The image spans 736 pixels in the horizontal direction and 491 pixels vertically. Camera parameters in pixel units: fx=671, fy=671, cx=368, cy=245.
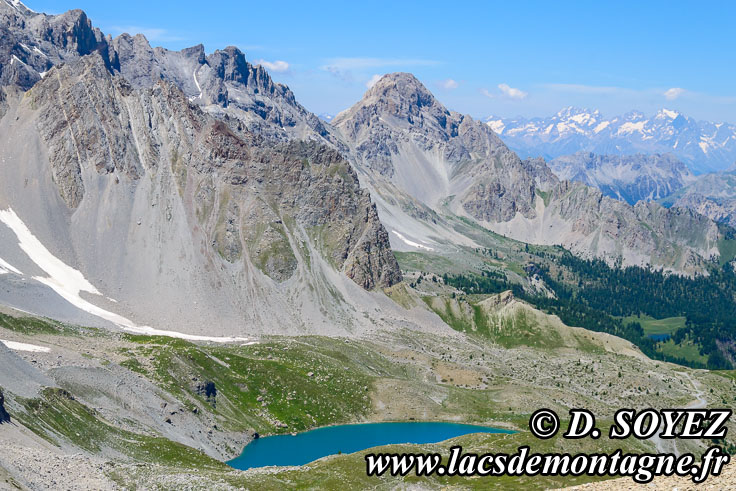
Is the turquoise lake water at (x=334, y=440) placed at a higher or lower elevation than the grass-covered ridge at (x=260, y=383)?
lower

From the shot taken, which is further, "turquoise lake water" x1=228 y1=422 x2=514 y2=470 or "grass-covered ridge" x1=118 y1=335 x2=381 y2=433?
"grass-covered ridge" x1=118 y1=335 x2=381 y2=433

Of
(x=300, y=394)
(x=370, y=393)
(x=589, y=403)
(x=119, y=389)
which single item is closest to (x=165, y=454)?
(x=119, y=389)

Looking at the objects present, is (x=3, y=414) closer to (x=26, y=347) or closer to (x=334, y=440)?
(x=26, y=347)

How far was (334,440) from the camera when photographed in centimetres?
15175

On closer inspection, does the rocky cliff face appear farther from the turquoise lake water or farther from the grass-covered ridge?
the grass-covered ridge

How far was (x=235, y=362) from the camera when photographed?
170m

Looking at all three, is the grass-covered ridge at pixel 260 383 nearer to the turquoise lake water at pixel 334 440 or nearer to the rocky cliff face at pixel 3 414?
the turquoise lake water at pixel 334 440

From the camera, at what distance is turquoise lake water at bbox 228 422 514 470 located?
13662cm

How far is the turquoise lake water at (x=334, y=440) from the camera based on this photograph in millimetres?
136625

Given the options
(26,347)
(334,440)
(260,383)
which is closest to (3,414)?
(26,347)

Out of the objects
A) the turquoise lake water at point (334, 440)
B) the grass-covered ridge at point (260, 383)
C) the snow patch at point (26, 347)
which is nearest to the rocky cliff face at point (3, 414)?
the snow patch at point (26, 347)

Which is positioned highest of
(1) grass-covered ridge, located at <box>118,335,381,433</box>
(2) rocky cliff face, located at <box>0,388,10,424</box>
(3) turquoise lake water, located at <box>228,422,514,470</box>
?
(2) rocky cliff face, located at <box>0,388,10,424</box>

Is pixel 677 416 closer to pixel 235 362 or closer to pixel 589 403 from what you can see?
pixel 235 362

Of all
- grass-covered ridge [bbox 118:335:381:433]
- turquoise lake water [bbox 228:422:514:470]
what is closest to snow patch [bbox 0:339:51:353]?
grass-covered ridge [bbox 118:335:381:433]
